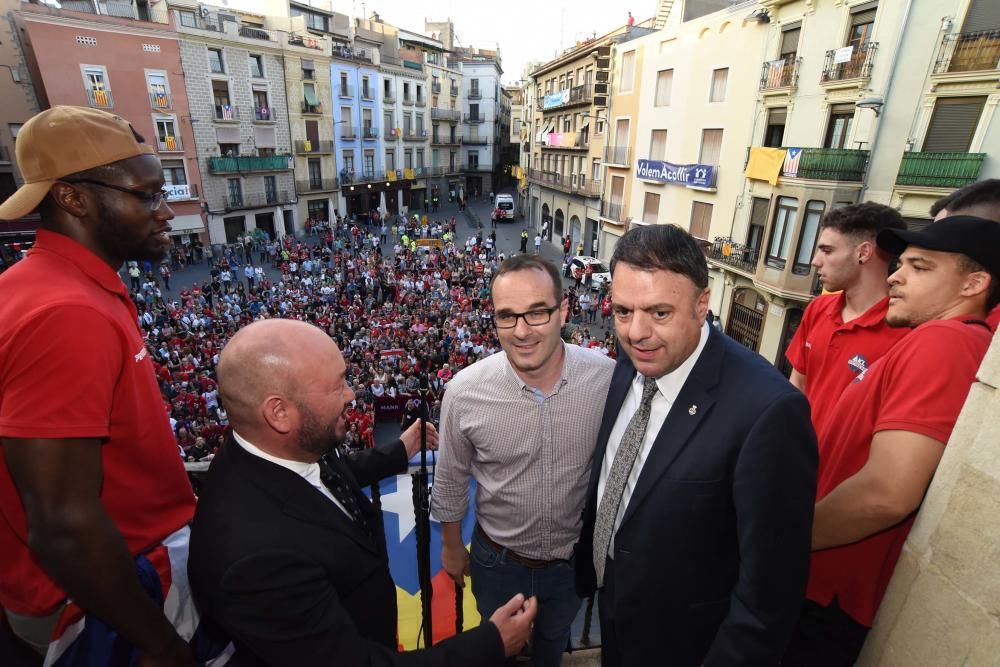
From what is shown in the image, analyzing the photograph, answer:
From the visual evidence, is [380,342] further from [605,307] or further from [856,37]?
[856,37]

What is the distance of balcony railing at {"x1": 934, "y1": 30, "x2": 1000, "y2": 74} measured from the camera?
11898 mm

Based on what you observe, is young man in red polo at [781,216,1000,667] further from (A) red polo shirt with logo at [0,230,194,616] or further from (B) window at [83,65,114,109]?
(B) window at [83,65,114,109]

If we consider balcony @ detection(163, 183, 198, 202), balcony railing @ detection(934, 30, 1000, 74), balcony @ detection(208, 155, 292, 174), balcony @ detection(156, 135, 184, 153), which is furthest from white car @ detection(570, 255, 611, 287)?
balcony @ detection(156, 135, 184, 153)

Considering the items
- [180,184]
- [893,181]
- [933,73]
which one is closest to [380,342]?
[893,181]

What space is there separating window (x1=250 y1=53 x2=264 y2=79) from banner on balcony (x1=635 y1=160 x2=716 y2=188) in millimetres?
23292

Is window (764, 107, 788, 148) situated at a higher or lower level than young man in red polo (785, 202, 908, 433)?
higher

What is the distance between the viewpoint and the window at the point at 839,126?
15.0 meters

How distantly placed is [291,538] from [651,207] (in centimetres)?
2457

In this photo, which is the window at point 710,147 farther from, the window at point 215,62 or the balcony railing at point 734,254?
the window at point 215,62

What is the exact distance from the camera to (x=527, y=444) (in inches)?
105

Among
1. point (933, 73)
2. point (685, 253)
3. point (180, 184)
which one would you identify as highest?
point (933, 73)

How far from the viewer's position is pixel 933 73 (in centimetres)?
1293

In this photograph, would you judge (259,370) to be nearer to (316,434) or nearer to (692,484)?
(316,434)

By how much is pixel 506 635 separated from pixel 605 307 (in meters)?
17.7
